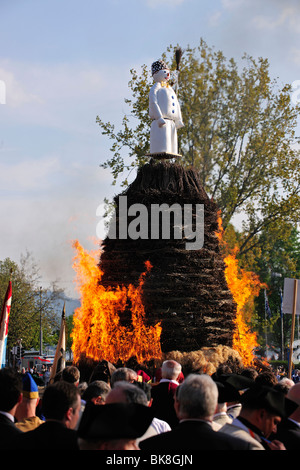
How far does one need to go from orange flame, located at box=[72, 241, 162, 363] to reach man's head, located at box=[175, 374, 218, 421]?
30.9ft

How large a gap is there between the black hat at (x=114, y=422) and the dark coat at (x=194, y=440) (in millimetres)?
150

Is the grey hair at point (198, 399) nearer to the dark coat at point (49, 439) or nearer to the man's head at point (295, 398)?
the dark coat at point (49, 439)

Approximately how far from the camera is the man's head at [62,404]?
382cm

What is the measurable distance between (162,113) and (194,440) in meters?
12.8

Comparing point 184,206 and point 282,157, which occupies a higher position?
point 282,157

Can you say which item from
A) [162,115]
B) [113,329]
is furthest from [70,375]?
[162,115]

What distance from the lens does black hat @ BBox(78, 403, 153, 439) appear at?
331cm

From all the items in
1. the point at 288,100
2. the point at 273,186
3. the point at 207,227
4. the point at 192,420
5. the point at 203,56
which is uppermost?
the point at 203,56

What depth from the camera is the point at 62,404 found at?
12.6 ft

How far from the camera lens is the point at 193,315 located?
535 inches

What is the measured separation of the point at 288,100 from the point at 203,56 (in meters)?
4.54
